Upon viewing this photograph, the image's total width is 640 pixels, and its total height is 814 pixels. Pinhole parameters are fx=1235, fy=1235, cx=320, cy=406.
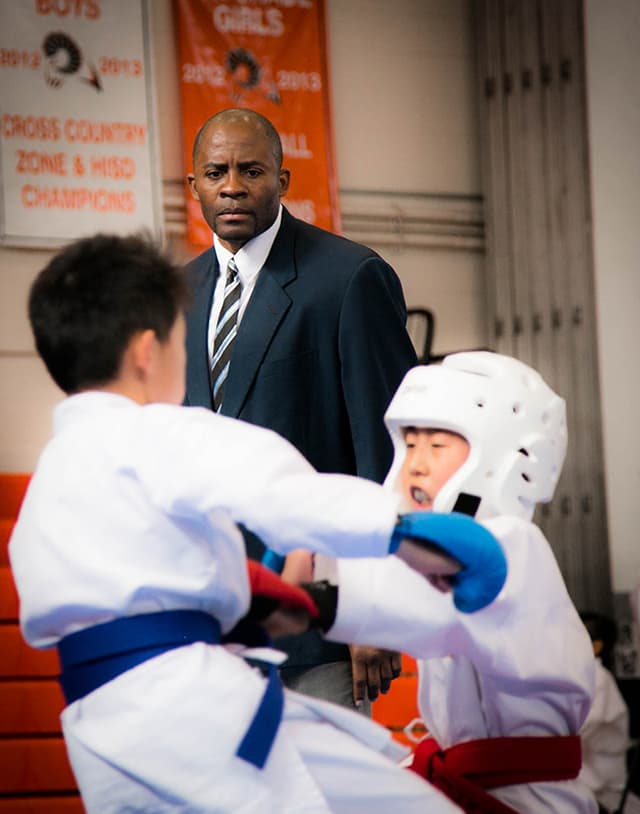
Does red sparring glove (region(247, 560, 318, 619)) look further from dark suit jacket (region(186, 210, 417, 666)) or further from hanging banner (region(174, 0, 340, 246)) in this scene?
hanging banner (region(174, 0, 340, 246))

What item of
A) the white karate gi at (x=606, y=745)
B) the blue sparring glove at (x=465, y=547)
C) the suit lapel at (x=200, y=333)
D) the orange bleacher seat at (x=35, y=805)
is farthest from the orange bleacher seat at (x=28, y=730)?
the blue sparring glove at (x=465, y=547)

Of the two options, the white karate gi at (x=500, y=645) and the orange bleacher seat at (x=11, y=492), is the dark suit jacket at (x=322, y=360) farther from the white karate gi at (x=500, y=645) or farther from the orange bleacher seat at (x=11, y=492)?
the orange bleacher seat at (x=11, y=492)

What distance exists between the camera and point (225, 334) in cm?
292

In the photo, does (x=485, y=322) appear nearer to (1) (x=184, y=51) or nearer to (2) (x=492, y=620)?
(1) (x=184, y=51)

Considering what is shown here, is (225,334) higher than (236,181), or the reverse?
(236,181)

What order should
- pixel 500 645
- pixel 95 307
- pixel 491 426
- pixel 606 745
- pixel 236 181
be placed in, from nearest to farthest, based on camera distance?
pixel 95 307
pixel 500 645
pixel 491 426
pixel 236 181
pixel 606 745

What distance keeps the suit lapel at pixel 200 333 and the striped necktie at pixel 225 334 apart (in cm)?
2

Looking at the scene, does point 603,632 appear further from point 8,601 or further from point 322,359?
point 322,359

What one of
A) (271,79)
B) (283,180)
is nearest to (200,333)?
A: (283,180)

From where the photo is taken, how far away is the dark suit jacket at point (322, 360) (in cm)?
→ 281

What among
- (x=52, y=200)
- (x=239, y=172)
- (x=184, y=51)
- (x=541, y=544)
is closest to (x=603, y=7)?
(x=184, y=51)

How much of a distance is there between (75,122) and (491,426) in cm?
525

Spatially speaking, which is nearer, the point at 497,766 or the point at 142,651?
the point at 142,651

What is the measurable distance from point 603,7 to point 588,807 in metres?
6.50
